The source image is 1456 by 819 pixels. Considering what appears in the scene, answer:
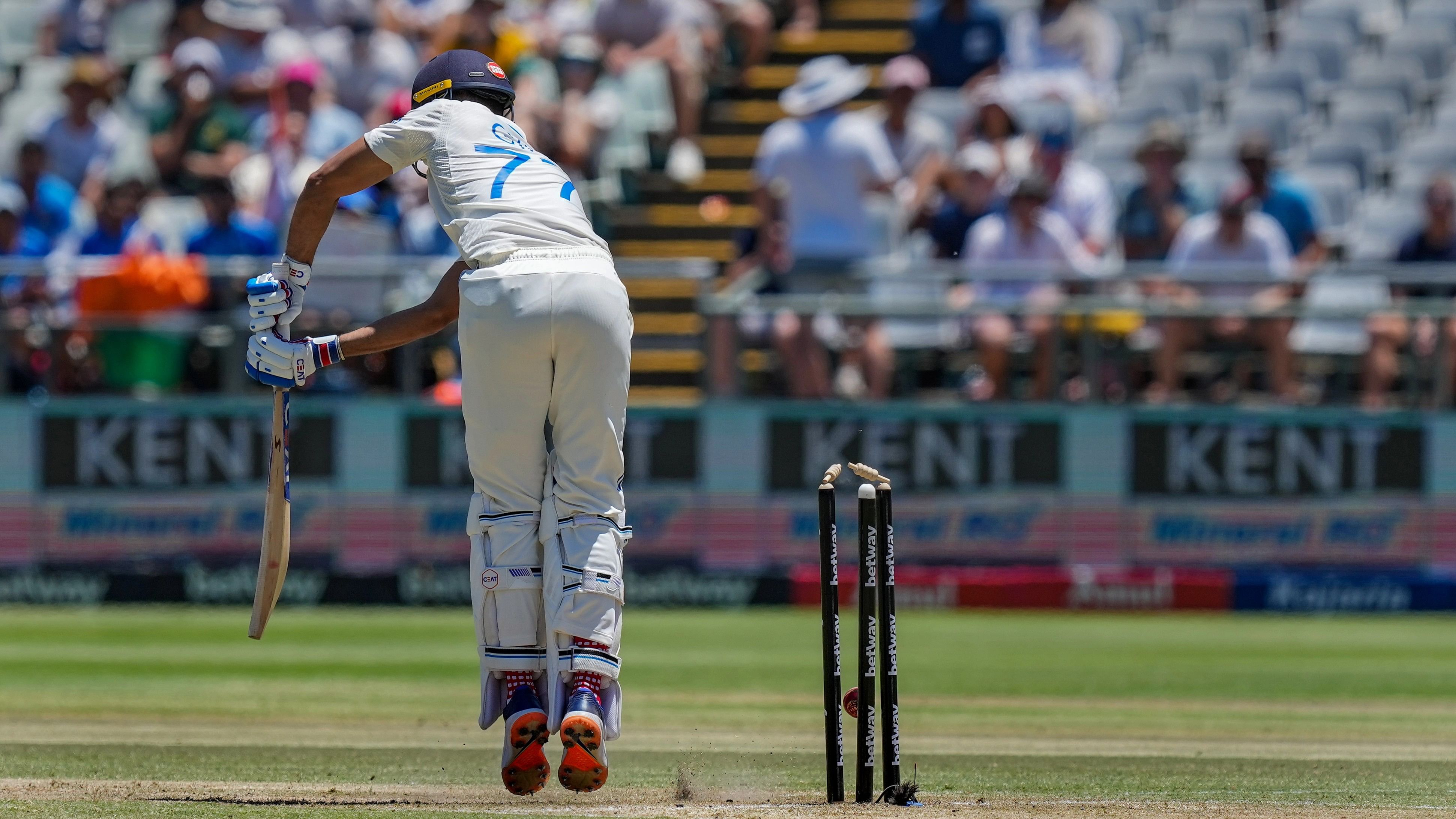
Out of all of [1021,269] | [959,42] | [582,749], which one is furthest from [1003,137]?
[582,749]

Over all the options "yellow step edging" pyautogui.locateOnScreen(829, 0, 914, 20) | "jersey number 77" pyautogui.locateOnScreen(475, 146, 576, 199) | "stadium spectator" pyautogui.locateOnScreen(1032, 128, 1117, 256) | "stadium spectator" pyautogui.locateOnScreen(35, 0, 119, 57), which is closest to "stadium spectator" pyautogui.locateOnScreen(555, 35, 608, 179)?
"yellow step edging" pyautogui.locateOnScreen(829, 0, 914, 20)

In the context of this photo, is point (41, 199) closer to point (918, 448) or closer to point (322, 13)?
point (322, 13)

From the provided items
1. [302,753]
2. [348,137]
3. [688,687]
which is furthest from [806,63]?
[302,753]

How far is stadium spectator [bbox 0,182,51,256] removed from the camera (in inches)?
567

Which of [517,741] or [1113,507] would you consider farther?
[1113,507]

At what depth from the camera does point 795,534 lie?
13188mm

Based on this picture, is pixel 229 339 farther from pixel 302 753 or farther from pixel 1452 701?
pixel 1452 701

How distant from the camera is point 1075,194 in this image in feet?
45.8

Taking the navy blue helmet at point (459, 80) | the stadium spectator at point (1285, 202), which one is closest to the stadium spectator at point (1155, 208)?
the stadium spectator at point (1285, 202)

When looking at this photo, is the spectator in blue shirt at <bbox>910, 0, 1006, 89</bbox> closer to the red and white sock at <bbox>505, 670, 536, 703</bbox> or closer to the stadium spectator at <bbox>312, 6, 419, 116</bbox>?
the stadium spectator at <bbox>312, 6, 419, 116</bbox>

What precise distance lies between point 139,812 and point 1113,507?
346 inches

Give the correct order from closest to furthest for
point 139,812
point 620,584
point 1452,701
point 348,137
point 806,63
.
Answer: point 139,812 → point 620,584 → point 1452,701 → point 348,137 → point 806,63

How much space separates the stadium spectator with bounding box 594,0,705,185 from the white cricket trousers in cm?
1076

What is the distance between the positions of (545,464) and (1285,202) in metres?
9.23
